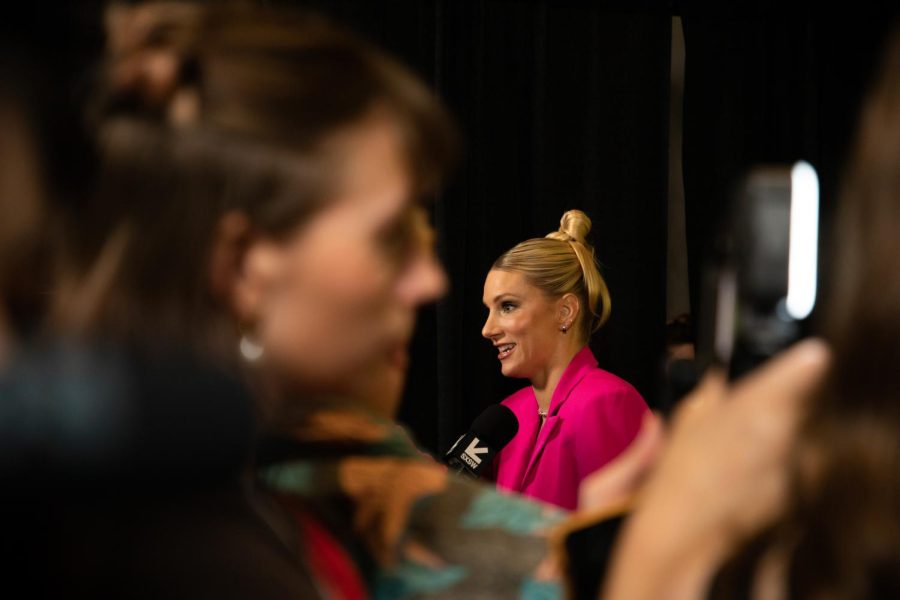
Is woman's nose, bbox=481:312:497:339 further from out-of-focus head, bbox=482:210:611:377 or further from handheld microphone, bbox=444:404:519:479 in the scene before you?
handheld microphone, bbox=444:404:519:479

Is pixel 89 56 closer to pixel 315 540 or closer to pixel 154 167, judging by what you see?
pixel 154 167

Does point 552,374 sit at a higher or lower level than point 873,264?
lower

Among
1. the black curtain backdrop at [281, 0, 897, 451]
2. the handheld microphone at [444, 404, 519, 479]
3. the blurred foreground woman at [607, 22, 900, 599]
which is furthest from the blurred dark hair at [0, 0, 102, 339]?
the black curtain backdrop at [281, 0, 897, 451]

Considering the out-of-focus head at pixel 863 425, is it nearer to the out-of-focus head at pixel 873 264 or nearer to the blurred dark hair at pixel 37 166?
the out-of-focus head at pixel 873 264

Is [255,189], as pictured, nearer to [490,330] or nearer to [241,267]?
[241,267]

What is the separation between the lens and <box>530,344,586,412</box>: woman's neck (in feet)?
8.20

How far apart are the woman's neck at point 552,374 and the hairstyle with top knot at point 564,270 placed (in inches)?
2.6

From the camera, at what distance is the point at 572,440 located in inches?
87.6

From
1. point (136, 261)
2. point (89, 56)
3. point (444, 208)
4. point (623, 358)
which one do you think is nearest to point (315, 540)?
point (136, 261)

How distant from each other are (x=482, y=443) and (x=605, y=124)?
142cm

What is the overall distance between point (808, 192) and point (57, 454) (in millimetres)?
354

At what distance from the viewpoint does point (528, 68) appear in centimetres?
300

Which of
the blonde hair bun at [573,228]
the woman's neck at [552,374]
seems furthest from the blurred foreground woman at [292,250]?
the blonde hair bun at [573,228]

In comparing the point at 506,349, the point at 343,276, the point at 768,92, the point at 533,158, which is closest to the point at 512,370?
the point at 506,349
